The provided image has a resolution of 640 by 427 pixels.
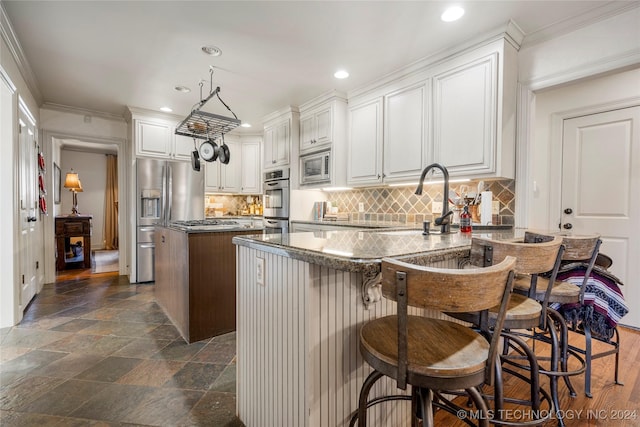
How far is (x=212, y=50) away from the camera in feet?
8.72

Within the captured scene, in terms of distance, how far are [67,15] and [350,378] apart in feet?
9.95

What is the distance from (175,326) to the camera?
268cm

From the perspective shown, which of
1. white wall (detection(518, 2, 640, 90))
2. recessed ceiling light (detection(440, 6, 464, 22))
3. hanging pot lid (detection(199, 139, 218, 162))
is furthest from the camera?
hanging pot lid (detection(199, 139, 218, 162))

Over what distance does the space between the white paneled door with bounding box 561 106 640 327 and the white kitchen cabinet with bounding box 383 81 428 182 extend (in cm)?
157

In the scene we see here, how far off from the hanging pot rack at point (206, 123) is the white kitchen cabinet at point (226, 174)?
2.12 metres

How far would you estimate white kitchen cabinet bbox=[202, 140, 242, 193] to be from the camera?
5.38m

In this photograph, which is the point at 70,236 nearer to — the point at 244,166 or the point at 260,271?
the point at 244,166

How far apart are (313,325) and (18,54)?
11.9 ft

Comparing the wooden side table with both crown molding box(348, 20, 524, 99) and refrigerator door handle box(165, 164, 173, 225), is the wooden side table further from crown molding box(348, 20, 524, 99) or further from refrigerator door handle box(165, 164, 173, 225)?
crown molding box(348, 20, 524, 99)

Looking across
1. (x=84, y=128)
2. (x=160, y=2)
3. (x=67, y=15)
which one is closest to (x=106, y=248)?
(x=84, y=128)

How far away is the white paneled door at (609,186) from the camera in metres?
2.72

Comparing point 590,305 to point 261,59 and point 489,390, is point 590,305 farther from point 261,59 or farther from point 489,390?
point 261,59

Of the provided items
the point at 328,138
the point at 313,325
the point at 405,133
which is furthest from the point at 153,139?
the point at 313,325

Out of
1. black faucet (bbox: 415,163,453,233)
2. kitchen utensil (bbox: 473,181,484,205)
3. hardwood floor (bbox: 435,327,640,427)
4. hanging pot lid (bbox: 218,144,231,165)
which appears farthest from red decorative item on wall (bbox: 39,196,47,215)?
kitchen utensil (bbox: 473,181,484,205)
